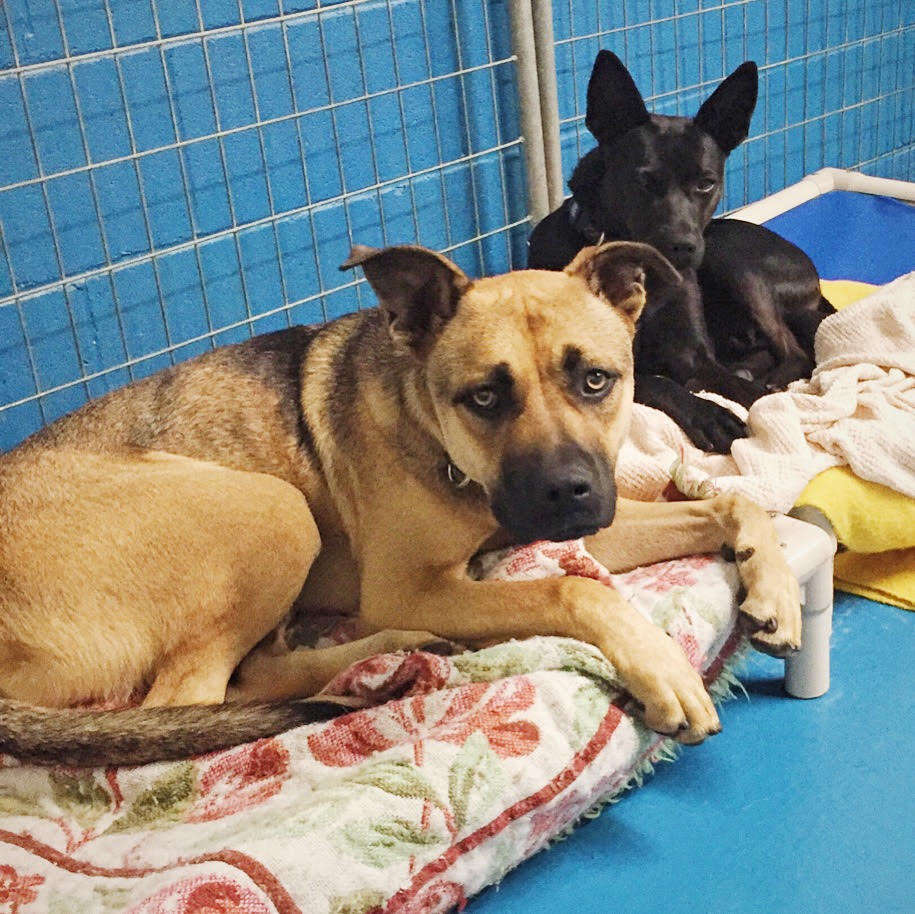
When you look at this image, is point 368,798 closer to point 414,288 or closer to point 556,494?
point 556,494

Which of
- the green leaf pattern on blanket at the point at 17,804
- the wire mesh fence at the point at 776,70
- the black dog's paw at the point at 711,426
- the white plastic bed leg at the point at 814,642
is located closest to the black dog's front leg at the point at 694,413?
the black dog's paw at the point at 711,426

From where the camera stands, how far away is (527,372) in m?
2.31

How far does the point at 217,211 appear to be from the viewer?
4027 mm

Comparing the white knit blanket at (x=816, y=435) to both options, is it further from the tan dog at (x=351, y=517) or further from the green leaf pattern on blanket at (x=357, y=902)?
the green leaf pattern on blanket at (x=357, y=902)

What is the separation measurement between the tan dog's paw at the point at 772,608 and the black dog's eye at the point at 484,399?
29.4 inches

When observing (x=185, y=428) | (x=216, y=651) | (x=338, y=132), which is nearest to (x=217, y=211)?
(x=338, y=132)

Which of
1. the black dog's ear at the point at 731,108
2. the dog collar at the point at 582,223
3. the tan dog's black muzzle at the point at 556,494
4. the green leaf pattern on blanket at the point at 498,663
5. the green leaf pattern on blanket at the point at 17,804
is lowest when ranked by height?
the green leaf pattern on blanket at the point at 17,804

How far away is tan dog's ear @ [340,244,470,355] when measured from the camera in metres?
2.39

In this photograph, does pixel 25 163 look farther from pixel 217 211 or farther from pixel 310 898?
pixel 310 898

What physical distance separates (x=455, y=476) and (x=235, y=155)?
6.71 feet

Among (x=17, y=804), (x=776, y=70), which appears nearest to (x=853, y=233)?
(x=776, y=70)

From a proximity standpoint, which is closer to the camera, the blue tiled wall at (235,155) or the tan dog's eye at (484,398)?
the tan dog's eye at (484,398)

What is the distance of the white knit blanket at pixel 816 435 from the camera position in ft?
10.0

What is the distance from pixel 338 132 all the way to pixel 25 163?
124 cm
